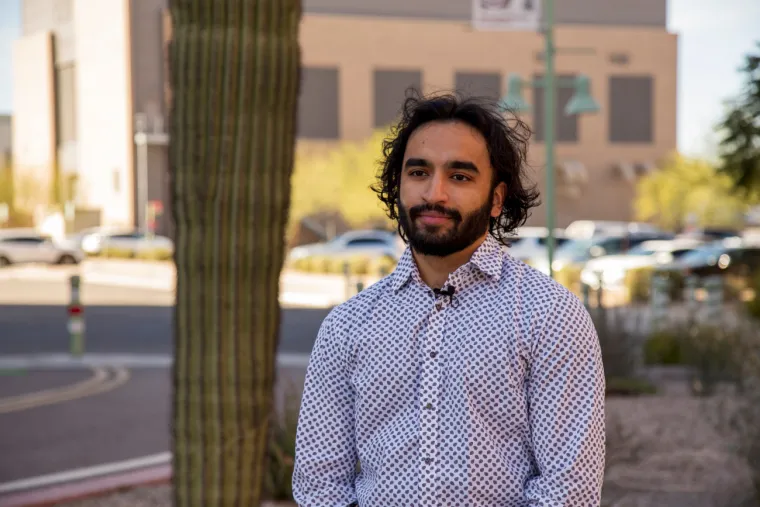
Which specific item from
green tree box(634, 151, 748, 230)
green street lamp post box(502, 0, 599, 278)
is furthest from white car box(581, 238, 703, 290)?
green tree box(634, 151, 748, 230)

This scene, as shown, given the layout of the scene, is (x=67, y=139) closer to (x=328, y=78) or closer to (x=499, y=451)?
(x=328, y=78)

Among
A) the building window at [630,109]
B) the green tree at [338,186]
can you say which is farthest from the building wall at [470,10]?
the green tree at [338,186]

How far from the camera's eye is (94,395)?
443 inches

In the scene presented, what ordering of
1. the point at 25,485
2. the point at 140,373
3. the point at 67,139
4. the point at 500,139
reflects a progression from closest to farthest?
the point at 500,139 → the point at 25,485 → the point at 140,373 → the point at 67,139

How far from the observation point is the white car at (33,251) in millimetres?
42000

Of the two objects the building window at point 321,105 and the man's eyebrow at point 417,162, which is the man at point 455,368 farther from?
the building window at point 321,105

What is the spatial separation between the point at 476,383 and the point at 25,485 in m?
5.58

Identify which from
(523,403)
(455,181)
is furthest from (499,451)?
(455,181)

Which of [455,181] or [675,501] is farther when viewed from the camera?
[675,501]

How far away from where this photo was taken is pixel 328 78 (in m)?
65.9

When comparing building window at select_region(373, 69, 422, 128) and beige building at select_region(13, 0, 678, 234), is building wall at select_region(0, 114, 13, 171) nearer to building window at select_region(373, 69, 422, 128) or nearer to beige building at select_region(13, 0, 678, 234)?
beige building at select_region(13, 0, 678, 234)

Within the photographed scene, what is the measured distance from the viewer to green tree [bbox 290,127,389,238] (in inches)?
2315

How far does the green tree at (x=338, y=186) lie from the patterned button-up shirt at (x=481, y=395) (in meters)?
55.7

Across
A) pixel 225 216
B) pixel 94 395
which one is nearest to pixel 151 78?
pixel 94 395
